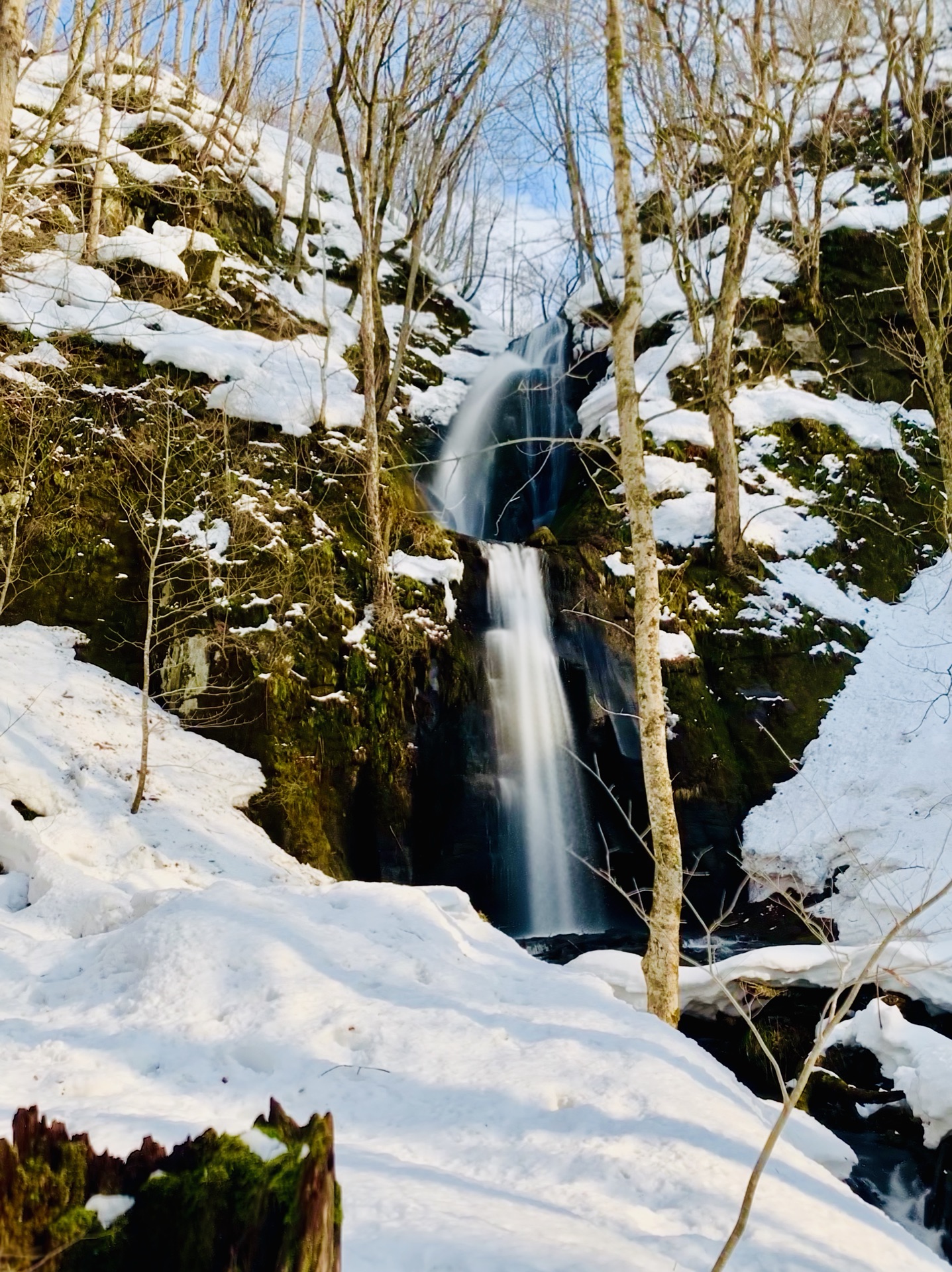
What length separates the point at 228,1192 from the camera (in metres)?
1.91

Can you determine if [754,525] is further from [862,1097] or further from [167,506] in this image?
[862,1097]

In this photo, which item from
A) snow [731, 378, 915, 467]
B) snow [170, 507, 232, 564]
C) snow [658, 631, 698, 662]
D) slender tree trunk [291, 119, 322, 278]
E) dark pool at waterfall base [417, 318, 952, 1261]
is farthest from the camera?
slender tree trunk [291, 119, 322, 278]

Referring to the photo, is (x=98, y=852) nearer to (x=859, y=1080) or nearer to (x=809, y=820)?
(x=859, y=1080)

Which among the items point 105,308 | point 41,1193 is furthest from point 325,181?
point 41,1193

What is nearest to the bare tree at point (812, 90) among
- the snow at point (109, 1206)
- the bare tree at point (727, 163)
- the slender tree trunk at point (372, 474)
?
the bare tree at point (727, 163)

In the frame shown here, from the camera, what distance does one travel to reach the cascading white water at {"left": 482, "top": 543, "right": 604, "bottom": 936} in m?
11.1

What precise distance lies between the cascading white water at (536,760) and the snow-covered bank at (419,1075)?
4.90 meters

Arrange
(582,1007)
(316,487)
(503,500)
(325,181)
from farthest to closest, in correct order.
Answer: (325,181) → (503,500) → (316,487) → (582,1007)

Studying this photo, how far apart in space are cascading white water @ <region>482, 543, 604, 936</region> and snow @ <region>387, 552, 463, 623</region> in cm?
54

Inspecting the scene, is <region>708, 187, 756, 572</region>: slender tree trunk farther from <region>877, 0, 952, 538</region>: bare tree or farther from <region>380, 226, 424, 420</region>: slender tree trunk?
<region>380, 226, 424, 420</region>: slender tree trunk

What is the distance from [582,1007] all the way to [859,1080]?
11.4ft

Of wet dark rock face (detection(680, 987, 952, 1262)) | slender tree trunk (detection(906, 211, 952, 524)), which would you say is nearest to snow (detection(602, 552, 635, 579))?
slender tree trunk (detection(906, 211, 952, 524))

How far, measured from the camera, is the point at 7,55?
4.81 m

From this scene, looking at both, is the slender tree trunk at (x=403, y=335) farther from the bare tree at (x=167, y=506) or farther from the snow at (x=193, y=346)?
the bare tree at (x=167, y=506)
